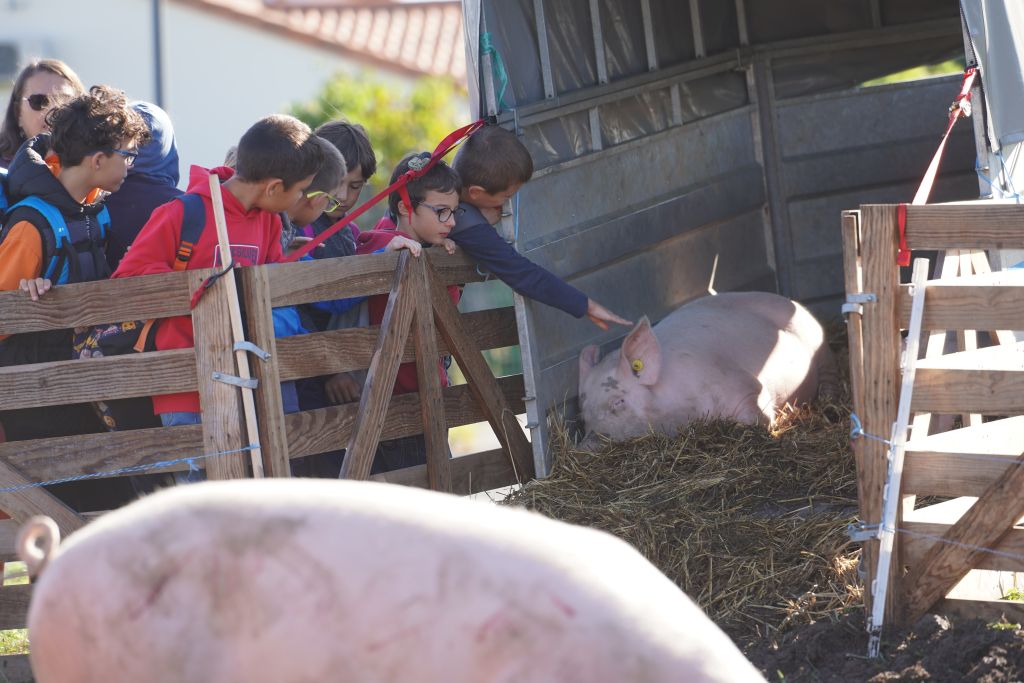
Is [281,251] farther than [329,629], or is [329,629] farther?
[281,251]

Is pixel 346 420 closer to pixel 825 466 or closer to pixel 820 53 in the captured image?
pixel 825 466

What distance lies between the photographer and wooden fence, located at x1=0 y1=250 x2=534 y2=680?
4.07 metres

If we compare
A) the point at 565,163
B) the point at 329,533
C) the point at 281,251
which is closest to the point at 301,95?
the point at 565,163

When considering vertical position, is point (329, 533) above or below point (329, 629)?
above

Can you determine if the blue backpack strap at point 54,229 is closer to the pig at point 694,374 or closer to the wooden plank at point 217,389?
the wooden plank at point 217,389

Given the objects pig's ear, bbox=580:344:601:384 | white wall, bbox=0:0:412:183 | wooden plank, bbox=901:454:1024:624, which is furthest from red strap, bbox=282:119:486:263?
white wall, bbox=0:0:412:183

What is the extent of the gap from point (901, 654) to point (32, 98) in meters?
3.93

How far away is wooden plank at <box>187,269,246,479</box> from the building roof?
1284cm

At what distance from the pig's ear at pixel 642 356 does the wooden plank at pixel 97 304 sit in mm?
2157

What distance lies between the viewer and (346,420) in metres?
4.59

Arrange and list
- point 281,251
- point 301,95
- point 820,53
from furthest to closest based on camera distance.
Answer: point 301,95, point 820,53, point 281,251

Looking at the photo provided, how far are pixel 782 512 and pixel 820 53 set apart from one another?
476 centimetres

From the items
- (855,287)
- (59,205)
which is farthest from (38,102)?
(855,287)

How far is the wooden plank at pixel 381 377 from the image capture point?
450 centimetres
